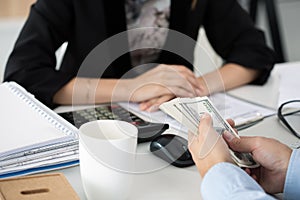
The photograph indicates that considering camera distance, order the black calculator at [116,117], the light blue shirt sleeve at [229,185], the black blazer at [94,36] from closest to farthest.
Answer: the light blue shirt sleeve at [229,185]
the black calculator at [116,117]
the black blazer at [94,36]

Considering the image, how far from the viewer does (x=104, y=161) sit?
68 centimetres

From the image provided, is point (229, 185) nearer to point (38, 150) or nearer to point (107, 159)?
point (107, 159)

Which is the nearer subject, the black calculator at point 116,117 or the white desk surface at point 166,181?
the white desk surface at point 166,181

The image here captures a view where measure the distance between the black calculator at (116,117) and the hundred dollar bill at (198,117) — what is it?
0.30ft

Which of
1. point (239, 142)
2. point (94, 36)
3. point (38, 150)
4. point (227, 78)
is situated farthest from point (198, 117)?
point (94, 36)

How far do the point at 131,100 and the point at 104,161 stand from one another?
1.41ft

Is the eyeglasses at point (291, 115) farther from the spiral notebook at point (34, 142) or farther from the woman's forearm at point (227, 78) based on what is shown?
the spiral notebook at point (34, 142)

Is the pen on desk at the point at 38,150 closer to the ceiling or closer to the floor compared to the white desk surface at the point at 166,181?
closer to the ceiling

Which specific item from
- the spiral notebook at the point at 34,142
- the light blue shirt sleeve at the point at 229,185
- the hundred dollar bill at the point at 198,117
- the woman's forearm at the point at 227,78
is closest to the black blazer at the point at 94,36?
the woman's forearm at the point at 227,78

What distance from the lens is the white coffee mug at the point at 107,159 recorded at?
0.68m

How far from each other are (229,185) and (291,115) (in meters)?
0.46

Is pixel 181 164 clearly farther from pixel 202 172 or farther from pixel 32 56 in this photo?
pixel 32 56

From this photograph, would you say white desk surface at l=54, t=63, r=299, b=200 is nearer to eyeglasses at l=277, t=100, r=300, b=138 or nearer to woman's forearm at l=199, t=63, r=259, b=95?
eyeglasses at l=277, t=100, r=300, b=138

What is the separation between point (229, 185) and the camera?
66 centimetres
